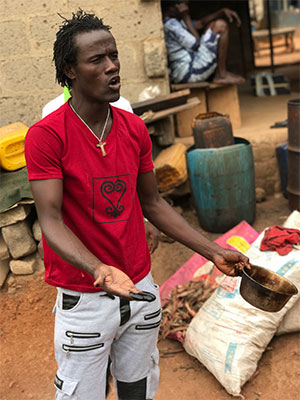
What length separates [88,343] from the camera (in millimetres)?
1956

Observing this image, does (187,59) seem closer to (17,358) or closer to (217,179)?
(217,179)

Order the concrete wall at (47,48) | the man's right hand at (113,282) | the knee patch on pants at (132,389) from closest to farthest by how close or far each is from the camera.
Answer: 1. the man's right hand at (113,282)
2. the knee patch on pants at (132,389)
3. the concrete wall at (47,48)

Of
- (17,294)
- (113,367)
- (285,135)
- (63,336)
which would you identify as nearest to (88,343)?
(63,336)

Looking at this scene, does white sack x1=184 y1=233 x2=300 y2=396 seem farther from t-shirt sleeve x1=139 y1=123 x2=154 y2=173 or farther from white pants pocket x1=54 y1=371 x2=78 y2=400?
t-shirt sleeve x1=139 y1=123 x2=154 y2=173

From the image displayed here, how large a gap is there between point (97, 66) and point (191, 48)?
187 inches

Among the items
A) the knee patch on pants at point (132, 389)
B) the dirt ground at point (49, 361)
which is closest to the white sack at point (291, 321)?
the dirt ground at point (49, 361)

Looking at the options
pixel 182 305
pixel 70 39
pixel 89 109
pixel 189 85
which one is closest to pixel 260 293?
pixel 89 109

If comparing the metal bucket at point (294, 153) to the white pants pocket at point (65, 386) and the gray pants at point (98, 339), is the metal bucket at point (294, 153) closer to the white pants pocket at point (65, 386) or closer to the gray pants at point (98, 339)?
the gray pants at point (98, 339)

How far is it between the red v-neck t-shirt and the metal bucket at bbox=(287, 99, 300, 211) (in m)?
3.23

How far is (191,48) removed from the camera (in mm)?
6297

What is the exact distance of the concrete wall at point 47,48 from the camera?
4.82 metres

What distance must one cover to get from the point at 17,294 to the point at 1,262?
302mm

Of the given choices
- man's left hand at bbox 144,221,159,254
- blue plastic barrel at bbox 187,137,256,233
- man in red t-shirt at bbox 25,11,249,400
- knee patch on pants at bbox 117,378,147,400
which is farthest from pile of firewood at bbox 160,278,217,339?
man in red t-shirt at bbox 25,11,249,400

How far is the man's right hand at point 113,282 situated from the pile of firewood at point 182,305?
2.06m
